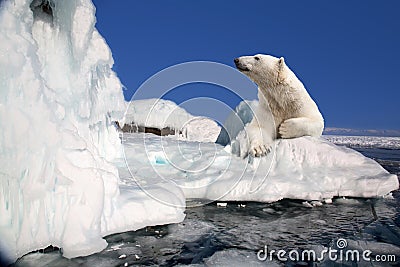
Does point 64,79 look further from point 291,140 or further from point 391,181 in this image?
point 391,181

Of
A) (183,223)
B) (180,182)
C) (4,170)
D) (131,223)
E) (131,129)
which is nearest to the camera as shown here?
(4,170)

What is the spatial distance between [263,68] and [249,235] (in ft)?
11.3

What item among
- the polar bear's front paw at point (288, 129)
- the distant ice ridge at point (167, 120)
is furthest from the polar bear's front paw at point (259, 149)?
the distant ice ridge at point (167, 120)

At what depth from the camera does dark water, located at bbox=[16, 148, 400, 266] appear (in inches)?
78.6

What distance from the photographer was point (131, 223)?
2545mm

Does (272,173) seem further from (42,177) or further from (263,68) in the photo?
(42,177)

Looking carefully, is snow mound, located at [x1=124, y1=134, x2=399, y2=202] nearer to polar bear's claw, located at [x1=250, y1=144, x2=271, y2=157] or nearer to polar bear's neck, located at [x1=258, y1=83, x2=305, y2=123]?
polar bear's claw, located at [x1=250, y1=144, x2=271, y2=157]

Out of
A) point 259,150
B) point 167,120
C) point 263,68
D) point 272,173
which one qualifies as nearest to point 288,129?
point 259,150

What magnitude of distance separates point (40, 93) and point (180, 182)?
80.7 inches

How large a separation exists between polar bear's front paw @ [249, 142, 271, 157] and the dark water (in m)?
0.89

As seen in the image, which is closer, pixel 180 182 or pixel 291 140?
pixel 180 182

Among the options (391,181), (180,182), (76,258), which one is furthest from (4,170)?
(391,181)

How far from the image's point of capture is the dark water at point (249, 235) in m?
2.00

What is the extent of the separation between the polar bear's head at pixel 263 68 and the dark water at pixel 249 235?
241 cm
